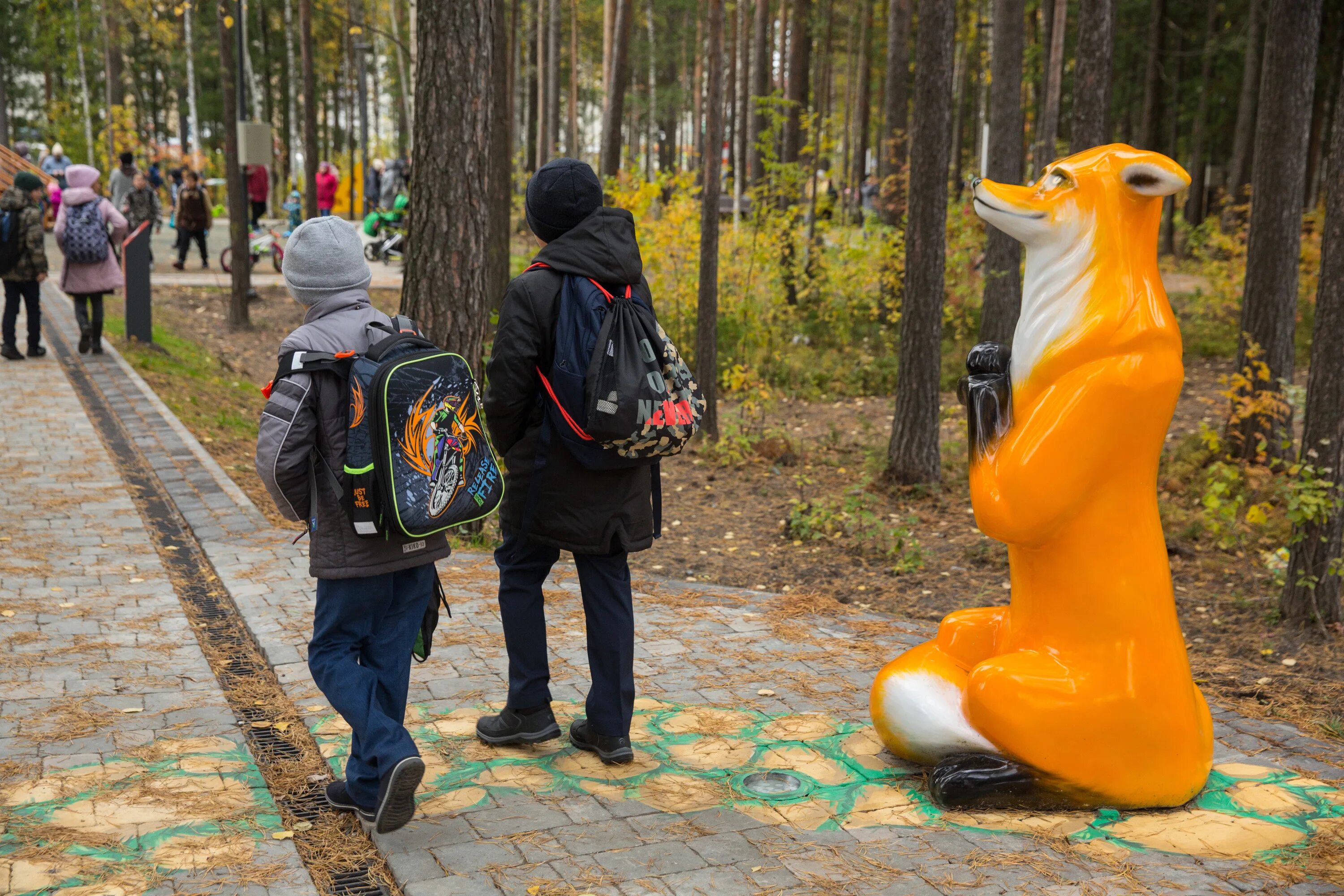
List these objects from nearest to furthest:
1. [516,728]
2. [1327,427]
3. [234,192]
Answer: [516,728] < [1327,427] < [234,192]

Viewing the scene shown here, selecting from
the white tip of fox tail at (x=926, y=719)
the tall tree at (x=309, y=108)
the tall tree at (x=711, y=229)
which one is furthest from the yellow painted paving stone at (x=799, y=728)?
the tall tree at (x=309, y=108)

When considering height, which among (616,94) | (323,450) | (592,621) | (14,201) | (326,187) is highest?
(616,94)

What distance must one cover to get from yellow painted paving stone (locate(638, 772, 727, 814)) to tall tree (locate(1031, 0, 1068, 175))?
1318cm

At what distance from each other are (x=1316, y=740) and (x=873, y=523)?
3.58 m

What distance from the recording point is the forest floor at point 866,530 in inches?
229

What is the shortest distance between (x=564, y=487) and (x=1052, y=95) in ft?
49.6

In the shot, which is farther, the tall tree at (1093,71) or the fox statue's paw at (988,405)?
the tall tree at (1093,71)

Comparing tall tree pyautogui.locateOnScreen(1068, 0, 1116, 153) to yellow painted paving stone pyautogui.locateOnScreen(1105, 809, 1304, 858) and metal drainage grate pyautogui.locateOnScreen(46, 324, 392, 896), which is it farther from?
metal drainage grate pyautogui.locateOnScreen(46, 324, 392, 896)

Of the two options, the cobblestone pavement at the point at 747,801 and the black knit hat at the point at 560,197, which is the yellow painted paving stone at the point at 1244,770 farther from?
→ the black knit hat at the point at 560,197

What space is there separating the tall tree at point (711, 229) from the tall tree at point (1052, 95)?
640 centimetres

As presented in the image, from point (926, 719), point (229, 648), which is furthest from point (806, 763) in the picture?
point (229, 648)

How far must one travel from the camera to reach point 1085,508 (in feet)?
12.5

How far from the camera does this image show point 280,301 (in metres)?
18.6

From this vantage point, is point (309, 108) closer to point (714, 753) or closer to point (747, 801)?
point (714, 753)
